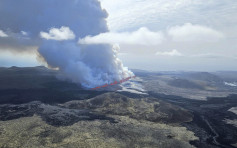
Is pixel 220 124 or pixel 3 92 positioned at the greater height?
pixel 3 92

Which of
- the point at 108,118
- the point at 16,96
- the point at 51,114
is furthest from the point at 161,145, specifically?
the point at 16,96

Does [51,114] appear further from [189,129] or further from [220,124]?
[220,124]

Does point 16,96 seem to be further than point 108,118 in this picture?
Yes

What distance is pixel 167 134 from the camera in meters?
56.8

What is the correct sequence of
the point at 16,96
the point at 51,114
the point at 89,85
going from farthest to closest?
1. the point at 89,85
2. the point at 16,96
3. the point at 51,114

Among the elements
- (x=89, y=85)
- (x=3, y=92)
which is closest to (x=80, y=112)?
(x=3, y=92)

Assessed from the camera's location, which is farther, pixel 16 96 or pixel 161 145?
pixel 16 96

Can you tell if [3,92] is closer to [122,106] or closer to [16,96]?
[16,96]

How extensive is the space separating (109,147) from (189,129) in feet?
102

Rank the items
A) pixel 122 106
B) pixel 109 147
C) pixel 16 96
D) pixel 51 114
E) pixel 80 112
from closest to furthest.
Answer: pixel 109 147, pixel 51 114, pixel 80 112, pixel 122 106, pixel 16 96

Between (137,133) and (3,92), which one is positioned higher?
(3,92)

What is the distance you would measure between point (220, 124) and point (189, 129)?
16754 millimetres

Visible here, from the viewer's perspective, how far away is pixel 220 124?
233ft

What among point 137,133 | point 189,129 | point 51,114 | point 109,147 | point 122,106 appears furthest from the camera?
point 122,106
